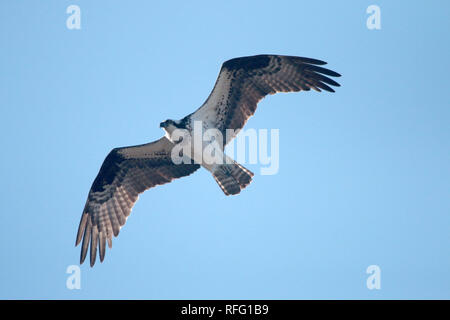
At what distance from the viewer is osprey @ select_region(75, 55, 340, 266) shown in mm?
11797

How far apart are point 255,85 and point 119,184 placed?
3.42 meters

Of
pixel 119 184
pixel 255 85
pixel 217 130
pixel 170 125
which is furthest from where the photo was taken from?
pixel 119 184

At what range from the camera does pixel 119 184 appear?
1298cm

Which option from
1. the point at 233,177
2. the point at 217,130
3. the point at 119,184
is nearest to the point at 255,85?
the point at 217,130

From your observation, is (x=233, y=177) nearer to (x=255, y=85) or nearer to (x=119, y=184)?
(x=255, y=85)

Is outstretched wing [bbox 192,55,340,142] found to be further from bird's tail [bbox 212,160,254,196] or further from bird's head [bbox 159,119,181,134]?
bird's tail [bbox 212,160,254,196]

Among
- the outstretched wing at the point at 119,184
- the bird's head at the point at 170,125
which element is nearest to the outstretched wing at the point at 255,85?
the bird's head at the point at 170,125

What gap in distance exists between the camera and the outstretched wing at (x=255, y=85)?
11812 mm

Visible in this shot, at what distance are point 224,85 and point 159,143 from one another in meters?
1.77

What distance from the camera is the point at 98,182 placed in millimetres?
12906

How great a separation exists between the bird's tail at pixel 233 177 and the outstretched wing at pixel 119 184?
36.1 inches
